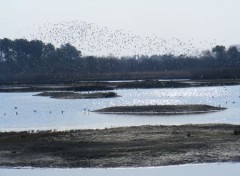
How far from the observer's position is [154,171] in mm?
25578

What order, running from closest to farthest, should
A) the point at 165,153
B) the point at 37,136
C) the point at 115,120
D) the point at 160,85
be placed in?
the point at 165,153, the point at 37,136, the point at 115,120, the point at 160,85

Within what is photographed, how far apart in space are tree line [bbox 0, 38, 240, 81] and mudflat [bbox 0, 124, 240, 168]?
450ft

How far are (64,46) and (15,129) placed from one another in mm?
150968

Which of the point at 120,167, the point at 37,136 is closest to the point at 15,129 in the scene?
the point at 37,136

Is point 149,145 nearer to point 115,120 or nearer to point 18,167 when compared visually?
point 18,167

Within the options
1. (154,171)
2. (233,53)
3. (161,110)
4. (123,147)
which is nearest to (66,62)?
(233,53)

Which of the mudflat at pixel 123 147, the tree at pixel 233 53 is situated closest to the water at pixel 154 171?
the mudflat at pixel 123 147

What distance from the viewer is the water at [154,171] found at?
24.8 meters

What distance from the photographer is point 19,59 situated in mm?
181375

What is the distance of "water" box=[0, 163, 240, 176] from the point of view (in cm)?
2478

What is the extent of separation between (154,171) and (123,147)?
5956 millimetres

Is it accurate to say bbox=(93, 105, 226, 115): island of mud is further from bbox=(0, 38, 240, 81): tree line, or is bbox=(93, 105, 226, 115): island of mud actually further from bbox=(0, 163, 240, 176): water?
bbox=(0, 38, 240, 81): tree line

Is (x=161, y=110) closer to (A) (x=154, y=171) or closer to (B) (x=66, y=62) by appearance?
(A) (x=154, y=171)

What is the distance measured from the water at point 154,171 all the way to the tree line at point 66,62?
148188 mm
